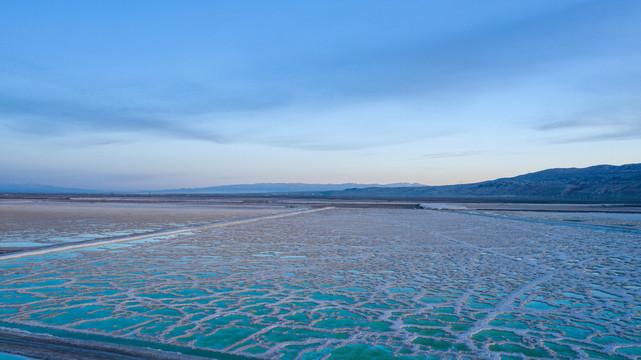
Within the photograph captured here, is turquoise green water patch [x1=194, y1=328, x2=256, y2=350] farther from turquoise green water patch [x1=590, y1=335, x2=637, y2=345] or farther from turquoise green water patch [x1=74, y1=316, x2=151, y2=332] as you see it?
turquoise green water patch [x1=590, y1=335, x2=637, y2=345]

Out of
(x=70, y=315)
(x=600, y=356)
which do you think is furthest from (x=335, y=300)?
(x=70, y=315)

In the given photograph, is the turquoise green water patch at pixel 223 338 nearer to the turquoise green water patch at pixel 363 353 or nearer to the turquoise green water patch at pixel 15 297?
the turquoise green water patch at pixel 363 353

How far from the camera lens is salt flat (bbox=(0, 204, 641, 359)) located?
4.24 metres

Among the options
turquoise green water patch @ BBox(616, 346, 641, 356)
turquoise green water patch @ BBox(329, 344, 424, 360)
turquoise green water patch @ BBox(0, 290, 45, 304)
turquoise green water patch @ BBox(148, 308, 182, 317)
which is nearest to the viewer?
turquoise green water patch @ BBox(329, 344, 424, 360)

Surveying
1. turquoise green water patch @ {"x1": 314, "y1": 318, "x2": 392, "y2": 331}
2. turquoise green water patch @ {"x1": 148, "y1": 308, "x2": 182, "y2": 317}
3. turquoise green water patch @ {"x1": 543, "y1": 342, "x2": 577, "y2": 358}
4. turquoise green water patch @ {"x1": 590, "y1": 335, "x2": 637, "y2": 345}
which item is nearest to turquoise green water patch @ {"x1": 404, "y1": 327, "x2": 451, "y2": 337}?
turquoise green water patch @ {"x1": 314, "y1": 318, "x2": 392, "y2": 331}

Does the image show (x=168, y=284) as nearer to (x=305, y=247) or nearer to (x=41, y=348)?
(x=41, y=348)

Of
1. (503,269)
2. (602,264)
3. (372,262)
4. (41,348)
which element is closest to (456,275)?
(503,269)

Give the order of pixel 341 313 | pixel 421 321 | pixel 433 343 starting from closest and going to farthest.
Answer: pixel 433 343, pixel 421 321, pixel 341 313

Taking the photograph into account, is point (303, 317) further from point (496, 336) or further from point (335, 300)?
point (496, 336)

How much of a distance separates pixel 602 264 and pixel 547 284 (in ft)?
9.60

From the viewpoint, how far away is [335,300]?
580cm

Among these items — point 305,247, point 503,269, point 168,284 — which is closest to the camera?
point 168,284

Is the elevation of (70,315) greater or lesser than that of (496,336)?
greater

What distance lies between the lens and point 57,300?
553 centimetres
